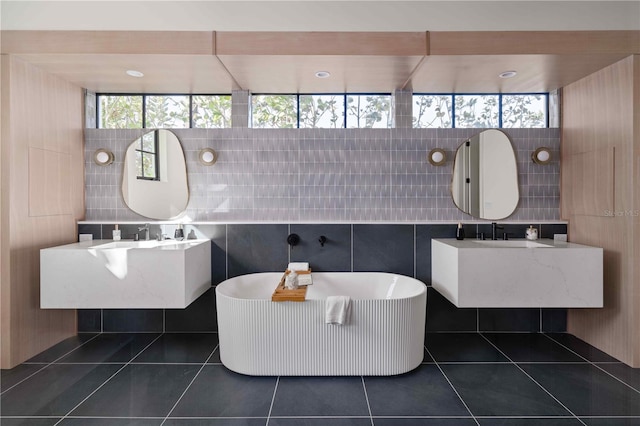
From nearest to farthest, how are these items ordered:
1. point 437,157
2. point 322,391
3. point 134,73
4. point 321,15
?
point 322,391 < point 321,15 < point 134,73 < point 437,157

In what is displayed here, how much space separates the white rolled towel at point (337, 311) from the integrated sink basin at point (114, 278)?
109 centimetres

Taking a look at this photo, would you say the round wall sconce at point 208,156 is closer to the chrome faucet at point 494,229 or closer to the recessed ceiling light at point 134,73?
the recessed ceiling light at point 134,73

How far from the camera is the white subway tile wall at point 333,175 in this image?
3.50 metres

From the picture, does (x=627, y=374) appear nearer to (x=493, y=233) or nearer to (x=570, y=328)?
(x=570, y=328)

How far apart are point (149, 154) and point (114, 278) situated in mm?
1301

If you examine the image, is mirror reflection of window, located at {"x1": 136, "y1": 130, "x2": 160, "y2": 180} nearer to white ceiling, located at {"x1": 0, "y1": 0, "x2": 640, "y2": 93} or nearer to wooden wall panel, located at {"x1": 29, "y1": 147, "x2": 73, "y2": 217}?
wooden wall panel, located at {"x1": 29, "y1": 147, "x2": 73, "y2": 217}

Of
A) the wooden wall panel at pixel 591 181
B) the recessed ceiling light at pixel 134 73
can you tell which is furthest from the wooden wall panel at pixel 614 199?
the recessed ceiling light at pixel 134 73

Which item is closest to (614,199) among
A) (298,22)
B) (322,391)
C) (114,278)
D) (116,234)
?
(322,391)

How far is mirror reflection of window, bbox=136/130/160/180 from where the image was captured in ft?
11.6

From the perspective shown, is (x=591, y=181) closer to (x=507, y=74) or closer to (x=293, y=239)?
(x=507, y=74)

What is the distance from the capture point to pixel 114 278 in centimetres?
276

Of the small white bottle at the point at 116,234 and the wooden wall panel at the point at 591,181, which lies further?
the small white bottle at the point at 116,234

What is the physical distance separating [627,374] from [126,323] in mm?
4017

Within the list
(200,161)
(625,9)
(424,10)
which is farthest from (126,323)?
(625,9)
